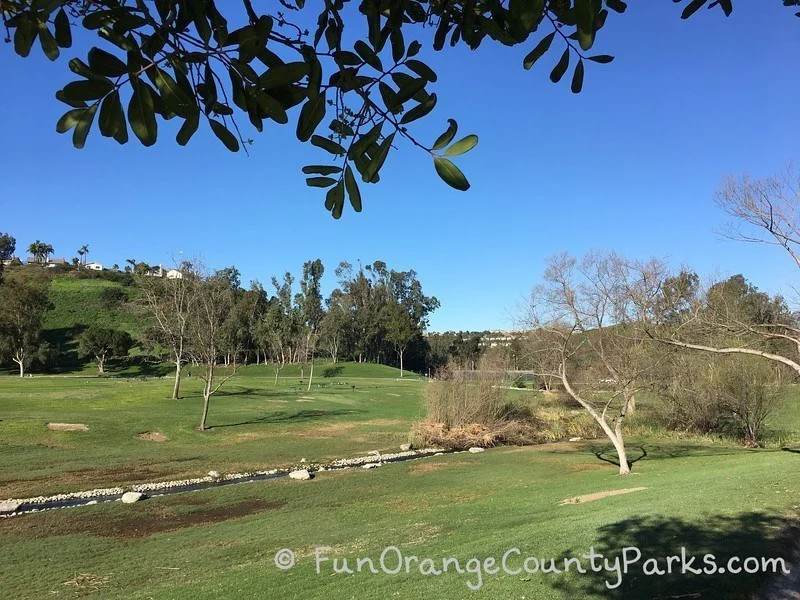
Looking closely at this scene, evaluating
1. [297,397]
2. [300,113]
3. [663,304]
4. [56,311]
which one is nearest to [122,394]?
A: [297,397]

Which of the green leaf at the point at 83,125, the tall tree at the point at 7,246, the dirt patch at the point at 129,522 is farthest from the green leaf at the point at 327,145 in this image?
the tall tree at the point at 7,246

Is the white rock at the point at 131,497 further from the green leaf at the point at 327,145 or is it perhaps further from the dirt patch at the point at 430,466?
the green leaf at the point at 327,145

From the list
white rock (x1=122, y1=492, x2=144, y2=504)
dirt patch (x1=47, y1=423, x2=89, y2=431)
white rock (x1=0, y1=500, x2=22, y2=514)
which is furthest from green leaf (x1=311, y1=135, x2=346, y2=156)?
dirt patch (x1=47, y1=423, x2=89, y2=431)

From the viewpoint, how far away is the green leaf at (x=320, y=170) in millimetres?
1550

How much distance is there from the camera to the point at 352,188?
154 cm

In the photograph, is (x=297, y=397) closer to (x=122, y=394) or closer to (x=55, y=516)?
(x=122, y=394)

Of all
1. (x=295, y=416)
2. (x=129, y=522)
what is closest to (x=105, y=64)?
(x=129, y=522)

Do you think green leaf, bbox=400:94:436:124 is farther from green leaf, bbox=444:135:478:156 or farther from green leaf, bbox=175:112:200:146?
green leaf, bbox=175:112:200:146

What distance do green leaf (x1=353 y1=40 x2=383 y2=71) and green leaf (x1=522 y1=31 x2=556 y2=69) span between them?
729mm

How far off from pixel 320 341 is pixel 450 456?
56.0 m

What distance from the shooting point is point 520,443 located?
26156 millimetres

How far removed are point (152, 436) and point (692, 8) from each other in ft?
85.2

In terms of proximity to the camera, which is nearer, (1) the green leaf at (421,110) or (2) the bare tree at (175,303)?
(1) the green leaf at (421,110)

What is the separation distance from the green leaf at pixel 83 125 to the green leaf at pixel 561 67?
156 cm
